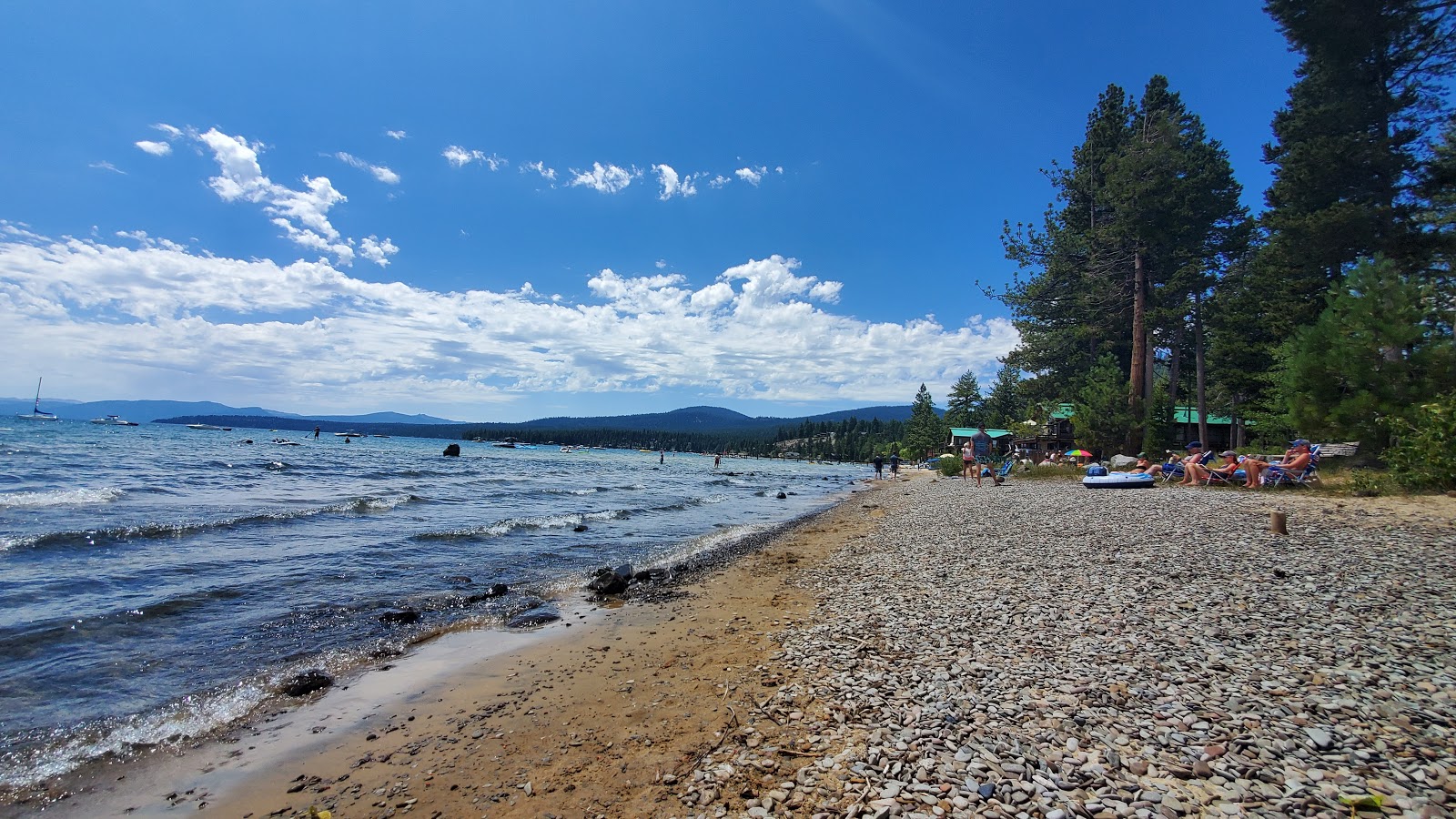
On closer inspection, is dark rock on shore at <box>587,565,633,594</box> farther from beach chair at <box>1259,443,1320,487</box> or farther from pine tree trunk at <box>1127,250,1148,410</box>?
pine tree trunk at <box>1127,250,1148,410</box>

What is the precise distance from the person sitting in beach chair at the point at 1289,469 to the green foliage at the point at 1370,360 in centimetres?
85

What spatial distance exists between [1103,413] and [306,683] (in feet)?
119

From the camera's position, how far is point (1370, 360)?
1694cm

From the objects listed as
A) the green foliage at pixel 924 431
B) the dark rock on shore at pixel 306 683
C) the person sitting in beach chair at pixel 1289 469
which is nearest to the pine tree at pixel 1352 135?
the person sitting in beach chair at pixel 1289 469

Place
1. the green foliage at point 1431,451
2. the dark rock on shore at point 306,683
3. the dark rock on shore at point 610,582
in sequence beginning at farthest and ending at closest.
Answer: the green foliage at point 1431,451
the dark rock on shore at point 610,582
the dark rock on shore at point 306,683

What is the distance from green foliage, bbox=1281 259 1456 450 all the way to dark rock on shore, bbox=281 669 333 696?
2428 cm

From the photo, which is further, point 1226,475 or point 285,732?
point 1226,475

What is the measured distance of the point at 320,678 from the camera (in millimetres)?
6734

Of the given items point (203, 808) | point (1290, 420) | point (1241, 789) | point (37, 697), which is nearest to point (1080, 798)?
point (1241, 789)

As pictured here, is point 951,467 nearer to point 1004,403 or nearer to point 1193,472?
point 1193,472

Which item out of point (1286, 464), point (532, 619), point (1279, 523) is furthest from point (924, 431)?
point (532, 619)

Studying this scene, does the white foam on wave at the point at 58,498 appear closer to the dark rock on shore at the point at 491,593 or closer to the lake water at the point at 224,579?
the lake water at the point at 224,579

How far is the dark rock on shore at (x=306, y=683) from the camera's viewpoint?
21.4 ft

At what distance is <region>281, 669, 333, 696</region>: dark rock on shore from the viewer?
652cm
